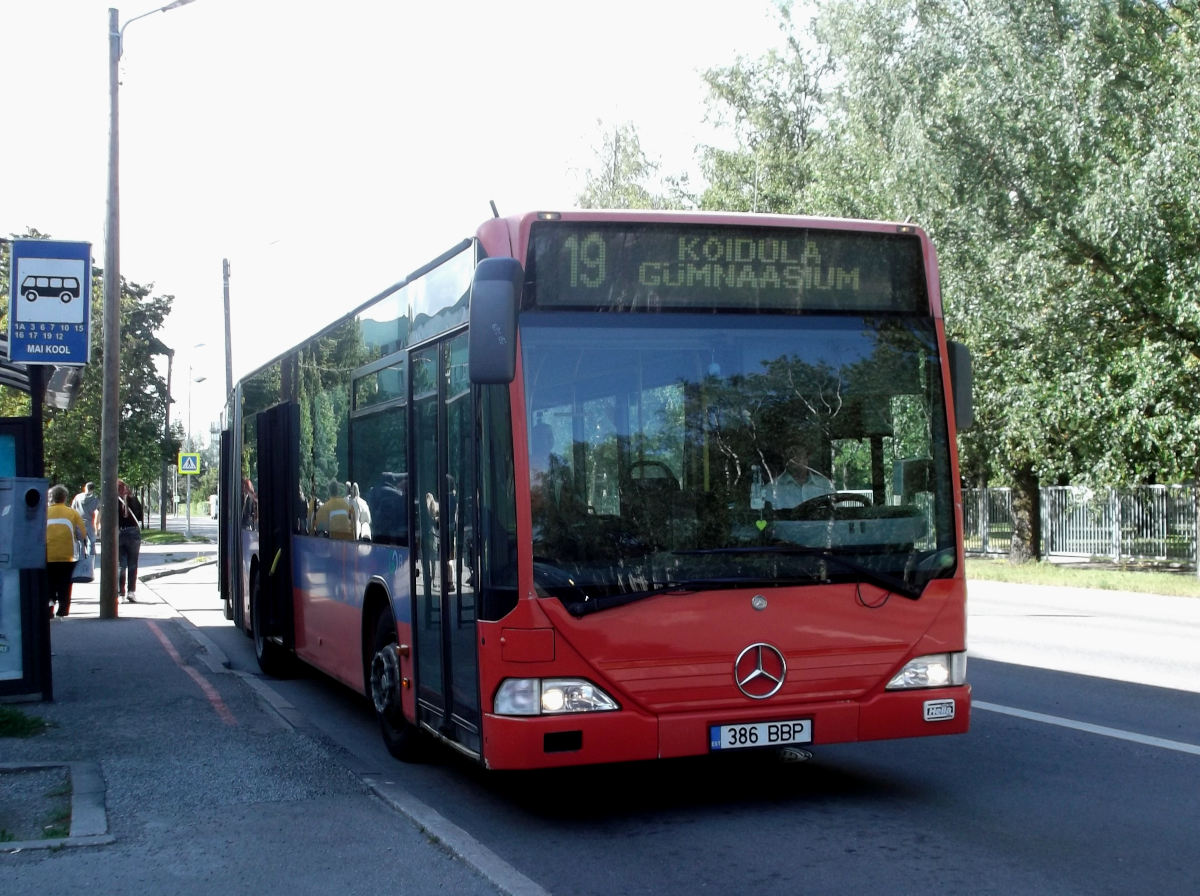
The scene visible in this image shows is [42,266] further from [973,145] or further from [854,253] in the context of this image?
[973,145]

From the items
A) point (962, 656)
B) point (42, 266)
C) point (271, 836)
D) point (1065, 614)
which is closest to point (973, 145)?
point (1065, 614)

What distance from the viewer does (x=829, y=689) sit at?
6.72 meters

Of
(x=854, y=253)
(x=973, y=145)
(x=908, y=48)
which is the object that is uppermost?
(x=908, y=48)

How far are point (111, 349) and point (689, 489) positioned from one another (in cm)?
1462

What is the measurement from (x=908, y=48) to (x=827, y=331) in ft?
80.9

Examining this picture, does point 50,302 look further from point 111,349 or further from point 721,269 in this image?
point 111,349

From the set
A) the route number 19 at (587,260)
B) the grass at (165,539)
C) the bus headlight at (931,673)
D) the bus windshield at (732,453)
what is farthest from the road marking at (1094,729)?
the grass at (165,539)

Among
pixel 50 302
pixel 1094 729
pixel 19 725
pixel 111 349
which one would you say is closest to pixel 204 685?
pixel 19 725

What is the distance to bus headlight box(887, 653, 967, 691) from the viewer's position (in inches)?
270

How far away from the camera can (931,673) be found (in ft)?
22.7

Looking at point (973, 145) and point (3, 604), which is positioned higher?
point (973, 145)

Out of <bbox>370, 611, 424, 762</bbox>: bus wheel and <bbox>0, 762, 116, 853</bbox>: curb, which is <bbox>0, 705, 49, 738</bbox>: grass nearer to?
<bbox>0, 762, 116, 853</bbox>: curb

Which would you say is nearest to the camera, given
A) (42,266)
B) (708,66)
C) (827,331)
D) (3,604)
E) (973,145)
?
(827,331)

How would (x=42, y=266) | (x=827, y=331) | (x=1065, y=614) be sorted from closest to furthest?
(x=827, y=331)
(x=42, y=266)
(x=1065, y=614)
